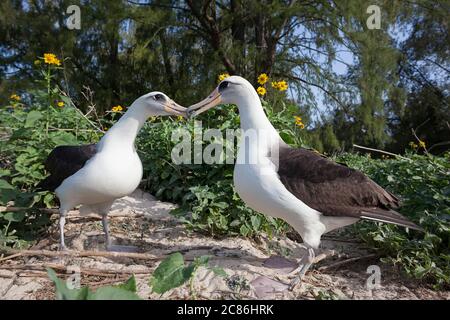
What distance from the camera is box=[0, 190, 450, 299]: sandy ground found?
2.37m

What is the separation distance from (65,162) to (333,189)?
69.0 inches

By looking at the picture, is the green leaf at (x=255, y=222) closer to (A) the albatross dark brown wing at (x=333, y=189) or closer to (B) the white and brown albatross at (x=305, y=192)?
(B) the white and brown albatross at (x=305, y=192)

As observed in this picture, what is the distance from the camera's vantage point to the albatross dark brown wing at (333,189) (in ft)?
8.31

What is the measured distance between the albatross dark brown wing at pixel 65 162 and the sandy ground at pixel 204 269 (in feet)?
1.60

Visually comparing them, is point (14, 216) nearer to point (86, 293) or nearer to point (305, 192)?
point (86, 293)

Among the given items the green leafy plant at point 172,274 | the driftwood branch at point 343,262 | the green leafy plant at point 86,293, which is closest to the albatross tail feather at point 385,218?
the driftwood branch at point 343,262

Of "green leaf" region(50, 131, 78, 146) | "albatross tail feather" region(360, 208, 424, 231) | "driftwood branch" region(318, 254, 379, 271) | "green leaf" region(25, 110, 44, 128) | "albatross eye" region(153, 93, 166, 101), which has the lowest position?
"driftwood branch" region(318, 254, 379, 271)

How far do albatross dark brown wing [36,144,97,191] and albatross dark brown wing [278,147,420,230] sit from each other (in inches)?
50.4

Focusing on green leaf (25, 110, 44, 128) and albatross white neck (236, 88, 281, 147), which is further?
green leaf (25, 110, 44, 128)

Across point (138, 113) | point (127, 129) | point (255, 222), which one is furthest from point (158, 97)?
point (255, 222)

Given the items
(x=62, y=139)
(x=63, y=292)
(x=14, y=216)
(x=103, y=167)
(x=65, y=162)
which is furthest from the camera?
(x=62, y=139)

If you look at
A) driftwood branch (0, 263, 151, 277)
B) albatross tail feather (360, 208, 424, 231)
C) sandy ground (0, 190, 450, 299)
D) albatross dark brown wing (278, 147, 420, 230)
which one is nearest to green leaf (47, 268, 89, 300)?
sandy ground (0, 190, 450, 299)

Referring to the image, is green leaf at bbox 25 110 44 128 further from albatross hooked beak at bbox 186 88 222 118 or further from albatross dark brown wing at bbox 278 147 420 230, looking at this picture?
albatross dark brown wing at bbox 278 147 420 230

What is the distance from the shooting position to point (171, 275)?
2.04m
